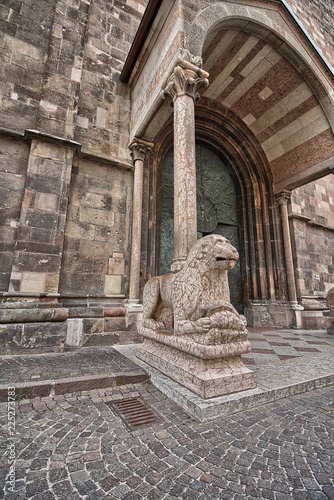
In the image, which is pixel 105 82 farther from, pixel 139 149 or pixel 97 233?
pixel 97 233

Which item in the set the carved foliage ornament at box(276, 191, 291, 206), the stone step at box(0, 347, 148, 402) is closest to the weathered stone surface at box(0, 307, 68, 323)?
the stone step at box(0, 347, 148, 402)

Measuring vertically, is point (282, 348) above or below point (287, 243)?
below

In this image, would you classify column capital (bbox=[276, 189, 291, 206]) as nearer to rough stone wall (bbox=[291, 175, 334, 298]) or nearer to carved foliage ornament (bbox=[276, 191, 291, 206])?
carved foliage ornament (bbox=[276, 191, 291, 206])

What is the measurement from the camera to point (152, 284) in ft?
11.4

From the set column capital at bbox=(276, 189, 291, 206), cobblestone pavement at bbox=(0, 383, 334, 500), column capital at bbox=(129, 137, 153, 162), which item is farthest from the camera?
column capital at bbox=(276, 189, 291, 206)

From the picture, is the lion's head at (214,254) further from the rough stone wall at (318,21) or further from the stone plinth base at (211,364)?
the rough stone wall at (318,21)

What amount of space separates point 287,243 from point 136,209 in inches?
187

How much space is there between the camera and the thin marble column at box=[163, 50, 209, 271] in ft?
10.5

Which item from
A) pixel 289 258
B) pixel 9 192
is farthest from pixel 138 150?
pixel 289 258

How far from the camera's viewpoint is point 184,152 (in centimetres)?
337

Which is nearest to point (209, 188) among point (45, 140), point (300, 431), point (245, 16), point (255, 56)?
point (255, 56)

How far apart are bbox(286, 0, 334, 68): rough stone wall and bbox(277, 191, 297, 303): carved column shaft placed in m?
6.91

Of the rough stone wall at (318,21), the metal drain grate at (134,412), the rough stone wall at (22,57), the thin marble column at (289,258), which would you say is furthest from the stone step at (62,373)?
the rough stone wall at (318,21)

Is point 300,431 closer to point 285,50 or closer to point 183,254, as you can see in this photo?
point 183,254
